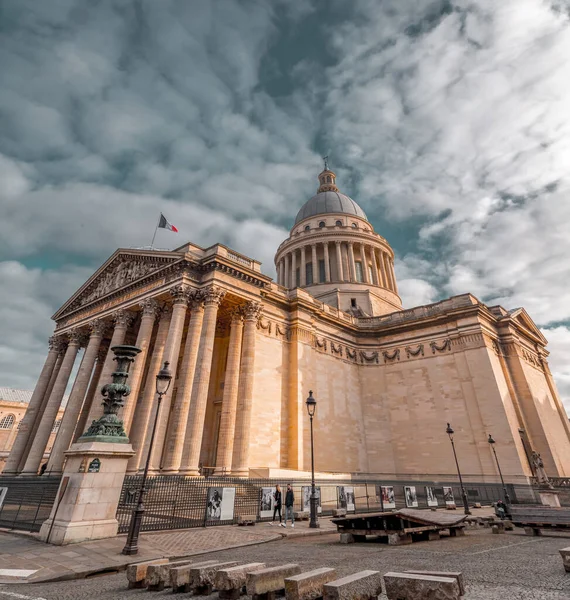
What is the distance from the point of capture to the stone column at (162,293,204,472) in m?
20.5

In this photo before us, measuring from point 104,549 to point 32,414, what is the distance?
87.0 feet

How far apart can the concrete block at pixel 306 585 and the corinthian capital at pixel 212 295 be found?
20134 mm

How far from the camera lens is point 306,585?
494cm

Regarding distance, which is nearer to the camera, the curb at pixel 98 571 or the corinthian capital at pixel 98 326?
the curb at pixel 98 571

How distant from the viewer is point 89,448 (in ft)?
39.0

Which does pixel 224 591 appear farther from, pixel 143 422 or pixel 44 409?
pixel 44 409

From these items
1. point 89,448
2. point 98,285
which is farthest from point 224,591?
point 98,285

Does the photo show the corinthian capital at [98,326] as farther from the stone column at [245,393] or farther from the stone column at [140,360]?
the stone column at [245,393]

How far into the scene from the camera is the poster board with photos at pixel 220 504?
15016 mm

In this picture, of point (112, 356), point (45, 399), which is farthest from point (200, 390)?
point (45, 399)

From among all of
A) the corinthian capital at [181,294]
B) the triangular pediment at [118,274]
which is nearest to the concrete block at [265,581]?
the corinthian capital at [181,294]

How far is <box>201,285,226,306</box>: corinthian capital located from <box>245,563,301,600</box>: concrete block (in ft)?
64.7

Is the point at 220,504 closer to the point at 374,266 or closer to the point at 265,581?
the point at 265,581

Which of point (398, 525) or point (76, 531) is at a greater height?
point (398, 525)
